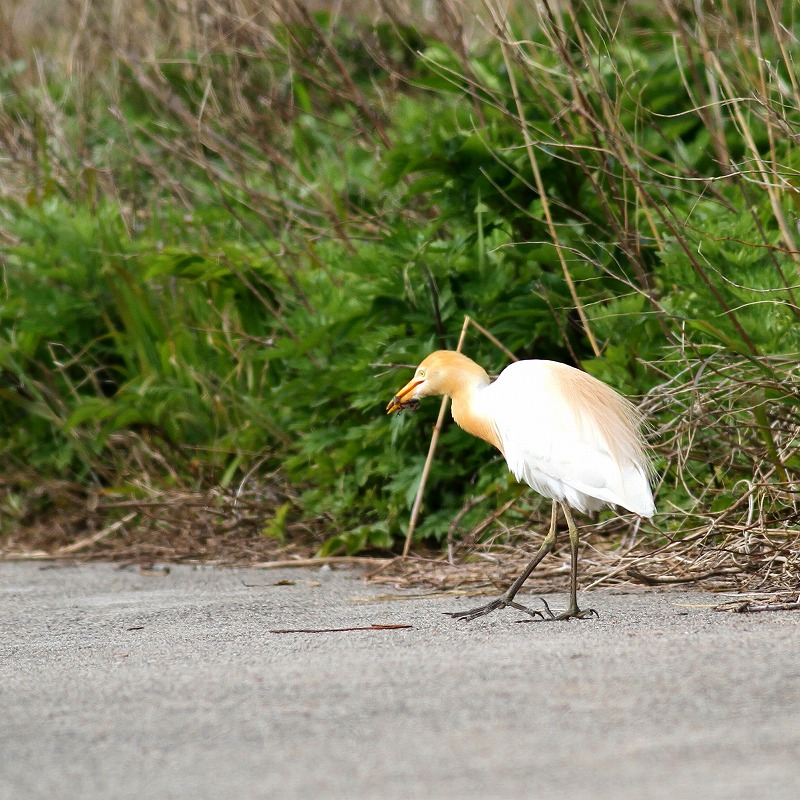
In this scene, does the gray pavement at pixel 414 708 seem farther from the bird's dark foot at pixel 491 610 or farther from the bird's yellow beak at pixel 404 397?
the bird's yellow beak at pixel 404 397

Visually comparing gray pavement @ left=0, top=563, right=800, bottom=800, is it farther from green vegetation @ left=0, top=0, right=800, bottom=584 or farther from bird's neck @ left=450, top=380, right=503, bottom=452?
green vegetation @ left=0, top=0, right=800, bottom=584

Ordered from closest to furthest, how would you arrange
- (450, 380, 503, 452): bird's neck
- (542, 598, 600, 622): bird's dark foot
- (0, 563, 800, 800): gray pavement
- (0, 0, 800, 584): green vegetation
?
(0, 563, 800, 800): gray pavement
(542, 598, 600, 622): bird's dark foot
(450, 380, 503, 452): bird's neck
(0, 0, 800, 584): green vegetation

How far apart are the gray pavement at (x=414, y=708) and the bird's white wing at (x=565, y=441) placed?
331mm

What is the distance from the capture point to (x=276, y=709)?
2.21m

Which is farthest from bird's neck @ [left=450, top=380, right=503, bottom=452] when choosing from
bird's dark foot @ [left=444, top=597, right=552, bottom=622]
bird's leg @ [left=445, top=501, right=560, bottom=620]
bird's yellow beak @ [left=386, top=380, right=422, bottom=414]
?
bird's dark foot @ [left=444, top=597, right=552, bottom=622]

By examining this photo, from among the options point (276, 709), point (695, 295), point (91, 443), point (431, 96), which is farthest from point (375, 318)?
point (276, 709)

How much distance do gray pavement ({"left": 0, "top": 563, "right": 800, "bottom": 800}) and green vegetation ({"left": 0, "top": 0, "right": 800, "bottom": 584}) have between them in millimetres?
992

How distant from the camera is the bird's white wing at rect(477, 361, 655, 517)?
3246 millimetres

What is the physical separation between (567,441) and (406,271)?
1.55m

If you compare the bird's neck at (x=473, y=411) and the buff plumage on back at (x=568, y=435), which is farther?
the bird's neck at (x=473, y=411)

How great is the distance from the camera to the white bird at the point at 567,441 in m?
3.25

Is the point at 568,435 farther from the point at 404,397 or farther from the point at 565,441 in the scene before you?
the point at 404,397

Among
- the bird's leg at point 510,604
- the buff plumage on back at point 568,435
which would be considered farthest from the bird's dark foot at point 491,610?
the buff plumage on back at point 568,435

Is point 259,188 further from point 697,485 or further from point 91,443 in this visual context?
point 697,485
